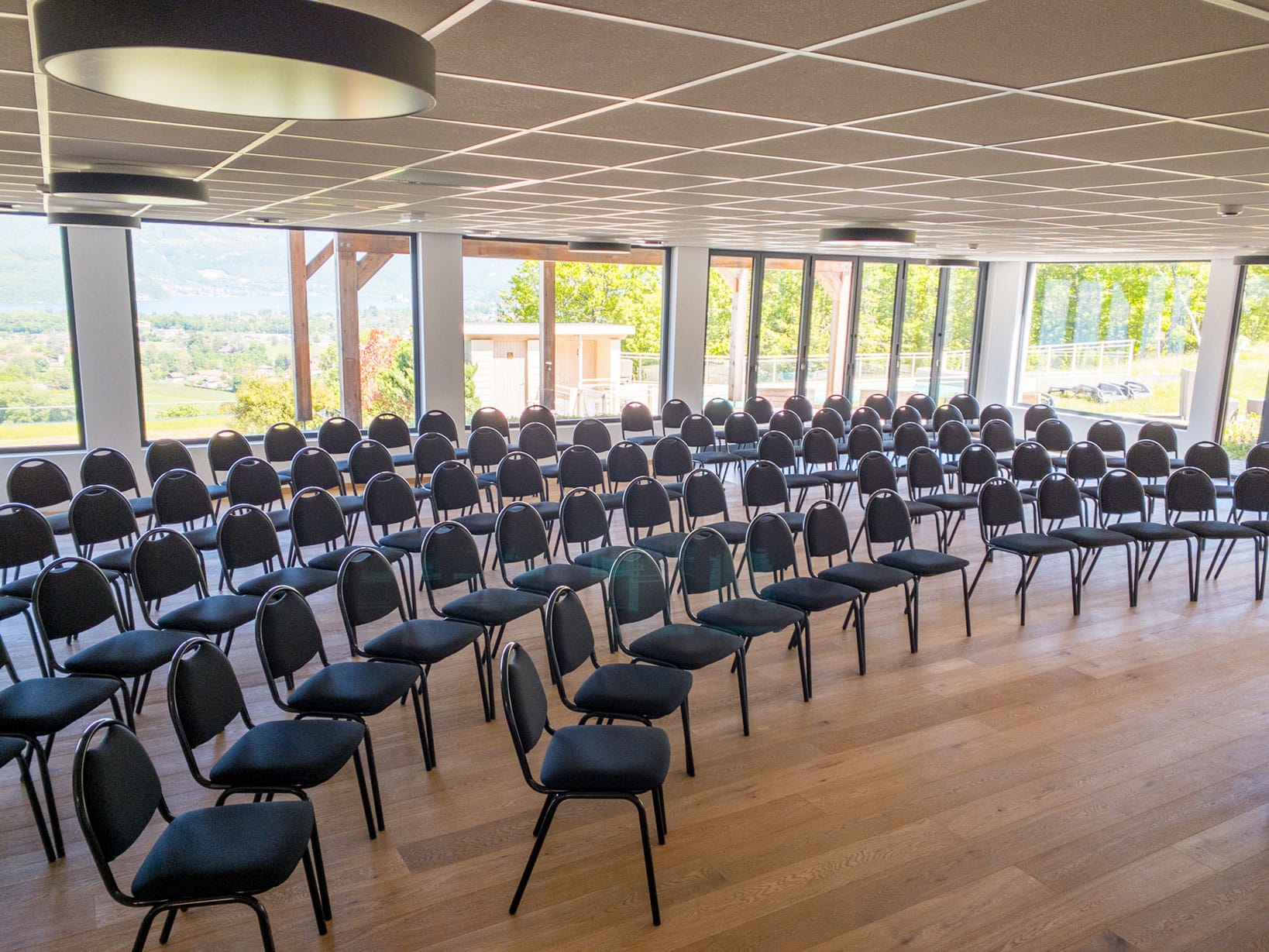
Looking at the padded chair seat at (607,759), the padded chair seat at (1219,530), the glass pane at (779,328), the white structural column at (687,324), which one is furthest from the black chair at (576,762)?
the glass pane at (779,328)

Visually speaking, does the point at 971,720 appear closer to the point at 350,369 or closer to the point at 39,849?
the point at 39,849

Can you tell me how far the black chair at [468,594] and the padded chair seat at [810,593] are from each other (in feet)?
4.49

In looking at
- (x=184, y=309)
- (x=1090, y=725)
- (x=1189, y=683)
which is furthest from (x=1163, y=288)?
(x=184, y=309)

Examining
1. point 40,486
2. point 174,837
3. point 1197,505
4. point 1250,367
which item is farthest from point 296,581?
point 1250,367

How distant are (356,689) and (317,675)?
28 centimetres

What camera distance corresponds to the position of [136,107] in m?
3.27

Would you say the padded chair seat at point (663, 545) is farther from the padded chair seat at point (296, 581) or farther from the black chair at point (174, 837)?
the black chair at point (174, 837)

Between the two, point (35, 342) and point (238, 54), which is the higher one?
point (238, 54)

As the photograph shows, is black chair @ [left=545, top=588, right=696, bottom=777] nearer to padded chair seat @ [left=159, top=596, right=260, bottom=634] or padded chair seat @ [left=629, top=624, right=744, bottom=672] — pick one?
padded chair seat @ [left=629, top=624, right=744, bottom=672]

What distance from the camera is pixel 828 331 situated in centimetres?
1331

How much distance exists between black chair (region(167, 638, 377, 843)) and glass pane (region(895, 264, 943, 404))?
1198cm

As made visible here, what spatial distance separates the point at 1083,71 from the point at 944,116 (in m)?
0.69

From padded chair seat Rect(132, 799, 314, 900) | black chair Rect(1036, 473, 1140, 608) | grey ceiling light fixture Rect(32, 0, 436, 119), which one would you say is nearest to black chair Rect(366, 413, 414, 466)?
black chair Rect(1036, 473, 1140, 608)

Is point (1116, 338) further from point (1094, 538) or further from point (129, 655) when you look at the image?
point (129, 655)
